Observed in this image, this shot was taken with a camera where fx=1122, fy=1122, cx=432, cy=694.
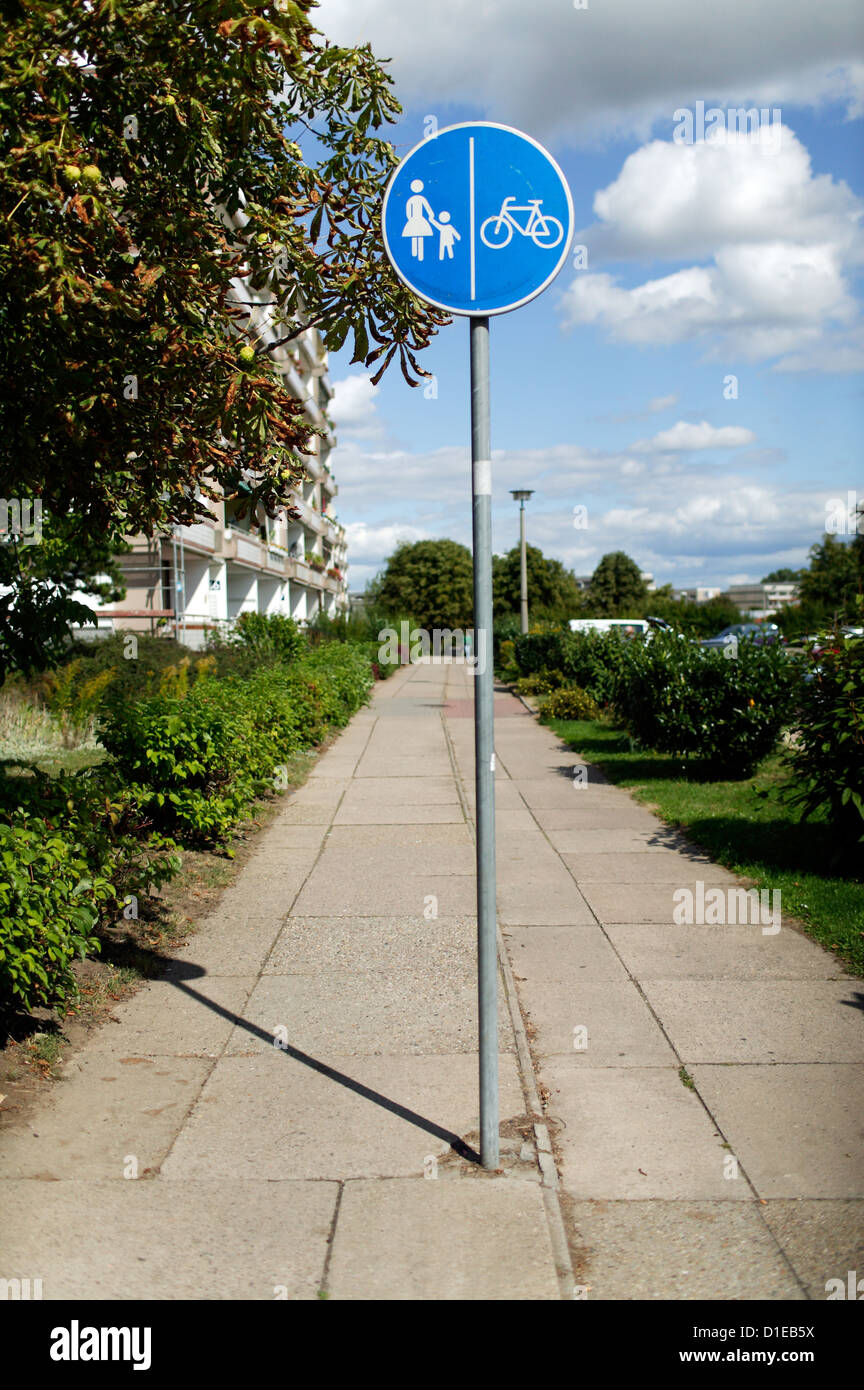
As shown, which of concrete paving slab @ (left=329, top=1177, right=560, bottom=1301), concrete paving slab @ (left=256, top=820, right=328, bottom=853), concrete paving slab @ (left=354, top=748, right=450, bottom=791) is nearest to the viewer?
concrete paving slab @ (left=329, top=1177, right=560, bottom=1301)

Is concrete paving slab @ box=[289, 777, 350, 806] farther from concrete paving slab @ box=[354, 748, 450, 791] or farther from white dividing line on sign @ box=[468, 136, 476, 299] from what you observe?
white dividing line on sign @ box=[468, 136, 476, 299]

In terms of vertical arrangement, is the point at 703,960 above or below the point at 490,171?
below

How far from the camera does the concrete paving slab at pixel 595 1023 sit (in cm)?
473

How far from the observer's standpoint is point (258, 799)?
1086 cm

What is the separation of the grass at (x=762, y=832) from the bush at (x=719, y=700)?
373mm

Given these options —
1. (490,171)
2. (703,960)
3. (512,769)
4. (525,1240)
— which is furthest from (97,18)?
(512,769)

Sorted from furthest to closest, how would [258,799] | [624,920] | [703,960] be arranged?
[258,799] → [624,920] → [703,960]

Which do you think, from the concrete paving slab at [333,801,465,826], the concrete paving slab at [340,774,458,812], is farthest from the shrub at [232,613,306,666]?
the concrete paving slab at [333,801,465,826]

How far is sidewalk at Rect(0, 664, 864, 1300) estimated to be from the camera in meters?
3.14

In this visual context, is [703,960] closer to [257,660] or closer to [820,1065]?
[820,1065]

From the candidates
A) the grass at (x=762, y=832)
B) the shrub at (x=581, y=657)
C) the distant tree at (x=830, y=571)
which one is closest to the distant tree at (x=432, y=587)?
the distant tree at (x=830, y=571)

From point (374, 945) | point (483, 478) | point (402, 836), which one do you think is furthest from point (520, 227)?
point (402, 836)

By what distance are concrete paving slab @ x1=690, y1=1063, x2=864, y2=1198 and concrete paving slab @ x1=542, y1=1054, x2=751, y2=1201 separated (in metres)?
0.09

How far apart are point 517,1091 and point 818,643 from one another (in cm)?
459
